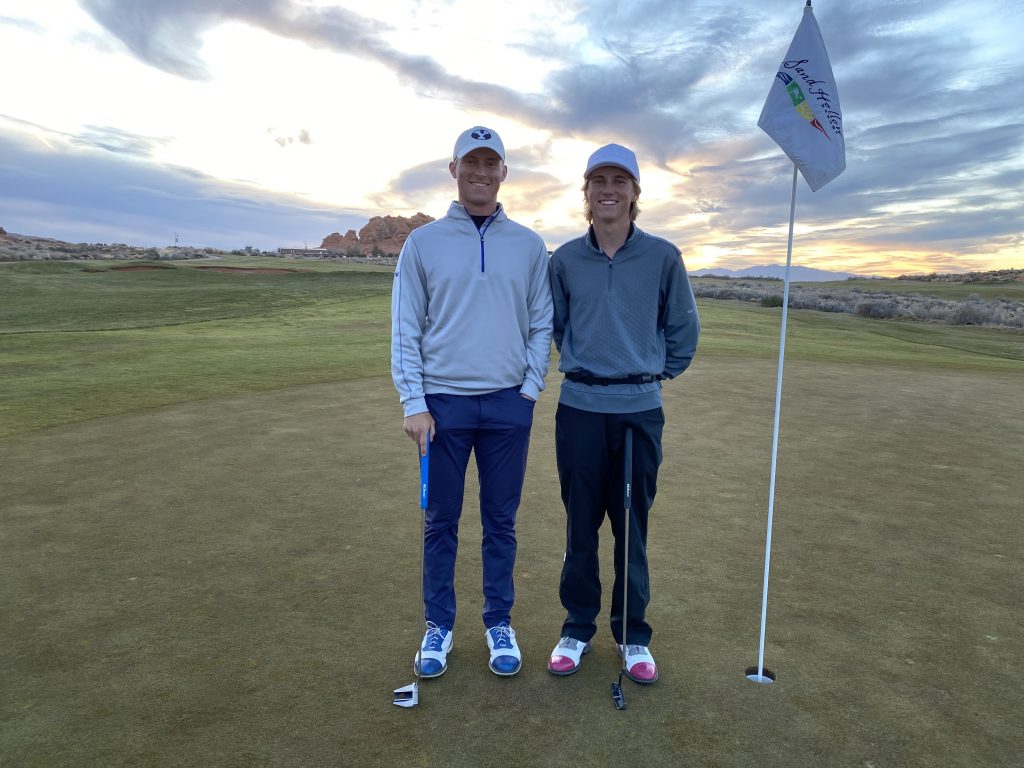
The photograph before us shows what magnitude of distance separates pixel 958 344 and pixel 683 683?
2312 centimetres

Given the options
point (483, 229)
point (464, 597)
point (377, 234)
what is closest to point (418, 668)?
point (464, 597)

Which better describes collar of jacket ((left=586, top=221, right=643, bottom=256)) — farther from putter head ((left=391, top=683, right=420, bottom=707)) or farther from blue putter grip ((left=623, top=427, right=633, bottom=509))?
putter head ((left=391, top=683, right=420, bottom=707))

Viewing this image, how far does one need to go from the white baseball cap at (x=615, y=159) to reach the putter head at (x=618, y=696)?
2373mm

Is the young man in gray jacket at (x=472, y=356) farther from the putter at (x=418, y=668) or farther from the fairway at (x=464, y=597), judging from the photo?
the fairway at (x=464, y=597)

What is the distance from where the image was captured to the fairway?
9.02 ft

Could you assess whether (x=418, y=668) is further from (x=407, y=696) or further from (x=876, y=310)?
(x=876, y=310)

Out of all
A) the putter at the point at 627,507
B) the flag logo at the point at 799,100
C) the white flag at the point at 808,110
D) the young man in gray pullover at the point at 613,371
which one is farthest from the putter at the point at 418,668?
the flag logo at the point at 799,100

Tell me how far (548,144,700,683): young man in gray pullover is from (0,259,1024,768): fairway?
0.26m

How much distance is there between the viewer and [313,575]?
414 centimetres

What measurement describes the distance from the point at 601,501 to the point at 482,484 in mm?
635

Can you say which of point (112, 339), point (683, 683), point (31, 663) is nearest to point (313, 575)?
point (31, 663)

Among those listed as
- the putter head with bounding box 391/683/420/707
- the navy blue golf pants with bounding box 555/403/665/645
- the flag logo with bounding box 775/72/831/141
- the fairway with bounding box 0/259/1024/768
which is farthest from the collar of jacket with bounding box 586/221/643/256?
the putter head with bounding box 391/683/420/707

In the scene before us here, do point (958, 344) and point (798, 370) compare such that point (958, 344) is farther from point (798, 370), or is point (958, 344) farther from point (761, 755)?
point (761, 755)

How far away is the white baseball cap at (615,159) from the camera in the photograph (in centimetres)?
320
